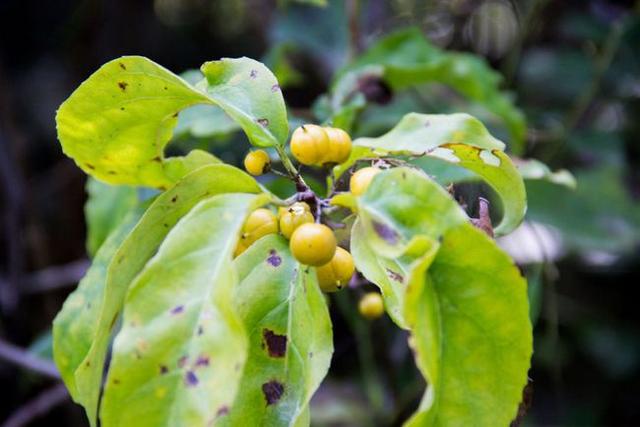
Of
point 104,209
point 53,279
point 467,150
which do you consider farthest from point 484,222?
point 53,279

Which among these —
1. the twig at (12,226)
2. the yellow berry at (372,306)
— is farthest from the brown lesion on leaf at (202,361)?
the twig at (12,226)

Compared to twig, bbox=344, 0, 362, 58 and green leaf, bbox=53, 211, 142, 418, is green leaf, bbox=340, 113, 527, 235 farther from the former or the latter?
twig, bbox=344, 0, 362, 58

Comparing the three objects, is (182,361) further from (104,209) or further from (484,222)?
(104,209)

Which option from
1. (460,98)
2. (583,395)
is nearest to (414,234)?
(460,98)

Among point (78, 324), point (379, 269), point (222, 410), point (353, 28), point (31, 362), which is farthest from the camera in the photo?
point (353, 28)

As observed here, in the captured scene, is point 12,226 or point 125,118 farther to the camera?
point 12,226

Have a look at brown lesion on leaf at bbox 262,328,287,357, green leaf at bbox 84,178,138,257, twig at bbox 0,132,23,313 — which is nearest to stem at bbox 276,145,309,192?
brown lesion on leaf at bbox 262,328,287,357
